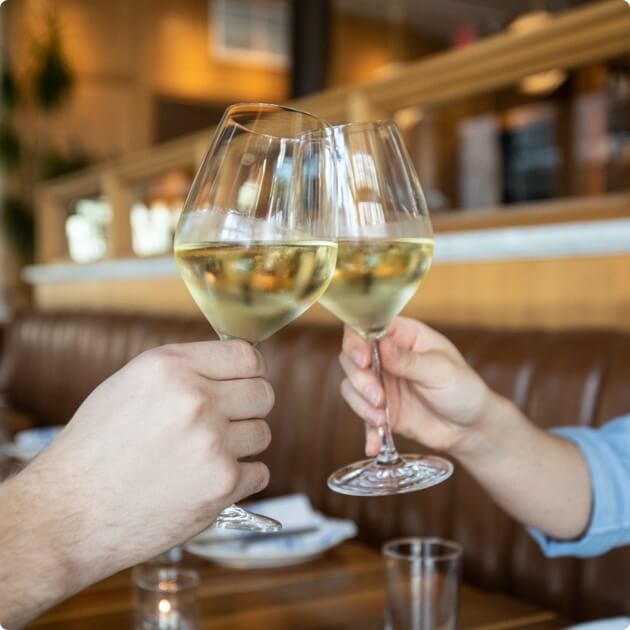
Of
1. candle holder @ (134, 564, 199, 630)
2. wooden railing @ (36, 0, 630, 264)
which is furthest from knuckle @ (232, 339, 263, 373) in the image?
wooden railing @ (36, 0, 630, 264)

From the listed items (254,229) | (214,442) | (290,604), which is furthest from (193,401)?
(290,604)

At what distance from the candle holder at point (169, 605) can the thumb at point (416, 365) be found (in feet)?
0.94

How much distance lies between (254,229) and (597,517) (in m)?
0.62

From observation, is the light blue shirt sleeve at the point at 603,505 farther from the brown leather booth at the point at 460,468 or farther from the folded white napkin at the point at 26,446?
the folded white napkin at the point at 26,446

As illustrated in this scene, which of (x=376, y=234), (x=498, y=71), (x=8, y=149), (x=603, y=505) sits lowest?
(x=603, y=505)

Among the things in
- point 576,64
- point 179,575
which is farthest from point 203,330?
point 179,575

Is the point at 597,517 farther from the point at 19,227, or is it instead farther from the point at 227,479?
the point at 19,227

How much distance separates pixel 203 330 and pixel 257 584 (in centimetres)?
145

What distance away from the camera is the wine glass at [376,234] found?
0.78m

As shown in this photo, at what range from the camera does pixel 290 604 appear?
1003 millimetres

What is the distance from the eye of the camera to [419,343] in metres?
0.94

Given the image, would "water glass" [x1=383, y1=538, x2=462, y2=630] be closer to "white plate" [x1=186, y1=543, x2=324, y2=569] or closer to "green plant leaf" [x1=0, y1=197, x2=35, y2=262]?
"white plate" [x1=186, y1=543, x2=324, y2=569]

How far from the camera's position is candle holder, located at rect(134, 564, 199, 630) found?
857 millimetres

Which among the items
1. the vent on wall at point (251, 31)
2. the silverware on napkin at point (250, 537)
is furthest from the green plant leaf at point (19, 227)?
the silverware on napkin at point (250, 537)
